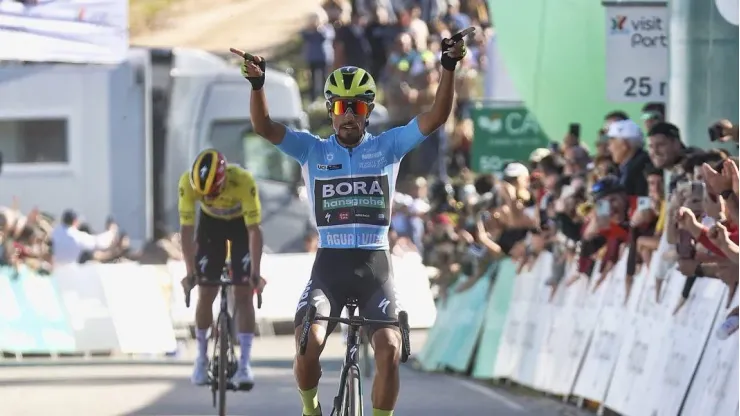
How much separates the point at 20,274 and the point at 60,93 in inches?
277

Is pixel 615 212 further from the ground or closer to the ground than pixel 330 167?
closer to the ground

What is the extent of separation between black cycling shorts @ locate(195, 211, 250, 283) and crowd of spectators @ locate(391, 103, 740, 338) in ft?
8.58

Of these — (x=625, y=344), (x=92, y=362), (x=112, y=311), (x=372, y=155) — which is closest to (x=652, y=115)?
(x=625, y=344)

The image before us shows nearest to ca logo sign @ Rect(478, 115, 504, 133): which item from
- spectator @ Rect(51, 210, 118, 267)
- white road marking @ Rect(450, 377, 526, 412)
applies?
spectator @ Rect(51, 210, 118, 267)

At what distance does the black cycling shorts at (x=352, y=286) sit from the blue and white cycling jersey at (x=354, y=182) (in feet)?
0.24

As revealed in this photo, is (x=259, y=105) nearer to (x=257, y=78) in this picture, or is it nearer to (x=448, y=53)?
(x=257, y=78)

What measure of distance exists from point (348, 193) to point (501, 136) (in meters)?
14.6

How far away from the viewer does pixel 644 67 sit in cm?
1582

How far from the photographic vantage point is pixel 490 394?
50.0 feet

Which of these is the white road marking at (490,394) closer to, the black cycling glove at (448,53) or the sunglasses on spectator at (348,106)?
the sunglasses on spectator at (348,106)

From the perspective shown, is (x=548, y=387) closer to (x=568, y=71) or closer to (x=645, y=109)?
(x=645, y=109)

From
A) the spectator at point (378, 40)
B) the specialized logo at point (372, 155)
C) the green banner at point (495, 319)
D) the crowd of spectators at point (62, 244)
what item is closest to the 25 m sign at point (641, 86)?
the green banner at point (495, 319)

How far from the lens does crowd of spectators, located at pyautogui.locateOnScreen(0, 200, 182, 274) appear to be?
20688 mm

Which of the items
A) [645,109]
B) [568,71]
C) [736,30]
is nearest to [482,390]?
[645,109]
